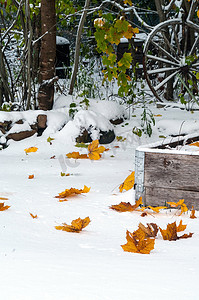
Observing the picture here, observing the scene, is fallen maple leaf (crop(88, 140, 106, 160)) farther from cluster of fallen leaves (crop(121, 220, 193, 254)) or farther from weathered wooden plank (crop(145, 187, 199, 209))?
cluster of fallen leaves (crop(121, 220, 193, 254))

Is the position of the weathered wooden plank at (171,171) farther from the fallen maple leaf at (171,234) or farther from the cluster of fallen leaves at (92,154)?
the cluster of fallen leaves at (92,154)

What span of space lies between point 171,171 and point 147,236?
404 mm

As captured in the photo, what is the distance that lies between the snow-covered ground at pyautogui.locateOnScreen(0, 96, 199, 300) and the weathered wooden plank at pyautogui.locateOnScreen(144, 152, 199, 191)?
0.14 metres

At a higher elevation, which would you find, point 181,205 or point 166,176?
point 166,176

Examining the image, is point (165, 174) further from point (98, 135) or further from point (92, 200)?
point (98, 135)

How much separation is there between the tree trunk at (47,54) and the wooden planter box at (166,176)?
230 cm

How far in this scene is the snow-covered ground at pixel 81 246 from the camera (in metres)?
0.92

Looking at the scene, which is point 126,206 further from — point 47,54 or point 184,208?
point 47,54

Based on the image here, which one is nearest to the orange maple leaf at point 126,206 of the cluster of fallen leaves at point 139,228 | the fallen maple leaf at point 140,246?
the cluster of fallen leaves at point 139,228

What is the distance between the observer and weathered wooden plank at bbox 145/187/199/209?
1.81 m

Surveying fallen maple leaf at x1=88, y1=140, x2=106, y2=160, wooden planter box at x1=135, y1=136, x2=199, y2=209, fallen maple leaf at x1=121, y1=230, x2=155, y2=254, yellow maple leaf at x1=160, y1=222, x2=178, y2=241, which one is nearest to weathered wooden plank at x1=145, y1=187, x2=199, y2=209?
wooden planter box at x1=135, y1=136, x2=199, y2=209

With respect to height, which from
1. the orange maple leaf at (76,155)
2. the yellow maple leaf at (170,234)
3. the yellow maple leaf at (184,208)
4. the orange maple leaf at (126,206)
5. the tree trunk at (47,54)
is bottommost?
the orange maple leaf at (76,155)

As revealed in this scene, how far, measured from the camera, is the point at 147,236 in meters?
1.51

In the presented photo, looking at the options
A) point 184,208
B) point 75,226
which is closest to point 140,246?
point 75,226
